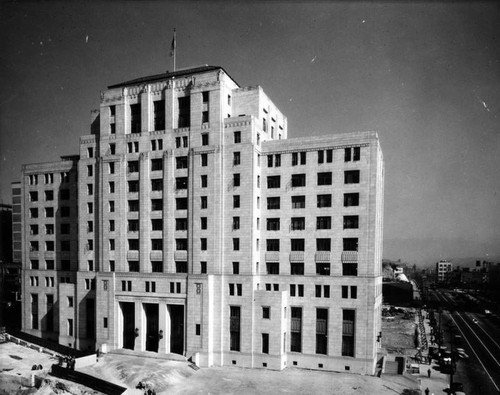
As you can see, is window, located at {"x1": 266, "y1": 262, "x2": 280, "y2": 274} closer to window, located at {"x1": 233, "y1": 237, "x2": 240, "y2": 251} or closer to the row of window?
window, located at {"x1": 233, "y1": 237, "x2": 240, "y2": 251}

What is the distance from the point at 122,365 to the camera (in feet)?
191

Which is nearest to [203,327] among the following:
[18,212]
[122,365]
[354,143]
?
[122,365]

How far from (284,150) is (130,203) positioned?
29320 millimetres

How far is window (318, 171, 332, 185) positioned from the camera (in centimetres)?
6066

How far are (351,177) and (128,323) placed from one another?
4642 cm

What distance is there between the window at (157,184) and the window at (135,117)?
10.9 metres

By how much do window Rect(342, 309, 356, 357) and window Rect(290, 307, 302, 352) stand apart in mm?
6758

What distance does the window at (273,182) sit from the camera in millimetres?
63750

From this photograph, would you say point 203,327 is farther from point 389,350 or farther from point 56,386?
point 389,350

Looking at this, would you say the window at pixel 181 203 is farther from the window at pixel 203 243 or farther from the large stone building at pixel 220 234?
the window at pixel 203 243

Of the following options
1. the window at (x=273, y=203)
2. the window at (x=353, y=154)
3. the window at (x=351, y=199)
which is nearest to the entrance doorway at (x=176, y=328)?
the window at (x=273, y=203)

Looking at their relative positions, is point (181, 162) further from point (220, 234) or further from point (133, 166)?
point (220, 234)

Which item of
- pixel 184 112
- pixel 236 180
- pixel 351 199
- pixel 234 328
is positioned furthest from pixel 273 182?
pixel 234 328

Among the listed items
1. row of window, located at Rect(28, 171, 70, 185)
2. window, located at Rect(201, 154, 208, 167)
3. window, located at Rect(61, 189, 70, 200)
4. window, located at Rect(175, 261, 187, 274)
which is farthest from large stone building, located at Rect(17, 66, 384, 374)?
row of window, located at Rect(28, 171, 70, 185)
